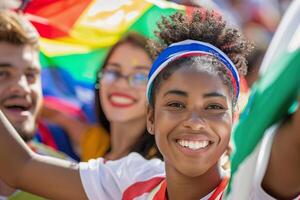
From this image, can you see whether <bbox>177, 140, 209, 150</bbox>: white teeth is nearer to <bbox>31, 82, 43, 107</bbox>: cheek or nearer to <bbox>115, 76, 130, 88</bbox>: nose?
<bbox>31, 82, 43, 107</bbox>: cheek

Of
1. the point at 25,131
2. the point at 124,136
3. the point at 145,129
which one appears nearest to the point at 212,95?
the point at 25,131

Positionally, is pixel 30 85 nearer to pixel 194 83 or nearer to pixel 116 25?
pixel 116 25

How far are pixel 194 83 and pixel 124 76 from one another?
2085mm

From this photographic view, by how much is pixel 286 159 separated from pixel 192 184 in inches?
32.5

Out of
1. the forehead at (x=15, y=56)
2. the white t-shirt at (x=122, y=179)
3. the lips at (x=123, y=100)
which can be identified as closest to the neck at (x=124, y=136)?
the lips at (x=123, y=100)

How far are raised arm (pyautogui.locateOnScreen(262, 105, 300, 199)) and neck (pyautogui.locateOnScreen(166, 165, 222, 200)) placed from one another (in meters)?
0.68

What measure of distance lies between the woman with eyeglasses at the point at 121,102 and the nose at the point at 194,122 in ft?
5.85

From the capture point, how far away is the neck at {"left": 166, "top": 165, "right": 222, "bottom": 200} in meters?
2.76

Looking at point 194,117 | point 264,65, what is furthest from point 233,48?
point 264,65

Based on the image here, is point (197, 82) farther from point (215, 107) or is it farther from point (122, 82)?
point (122, 82)

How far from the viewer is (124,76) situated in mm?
4770

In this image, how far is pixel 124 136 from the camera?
15.5 feet

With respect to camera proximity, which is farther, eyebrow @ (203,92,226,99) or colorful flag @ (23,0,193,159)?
colorful flag @ (23,0,193,159)

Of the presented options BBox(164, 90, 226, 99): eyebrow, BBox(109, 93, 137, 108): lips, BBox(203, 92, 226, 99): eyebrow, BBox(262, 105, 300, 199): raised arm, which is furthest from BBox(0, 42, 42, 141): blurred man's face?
BBox(262, 105, 300, 199): raised arm
